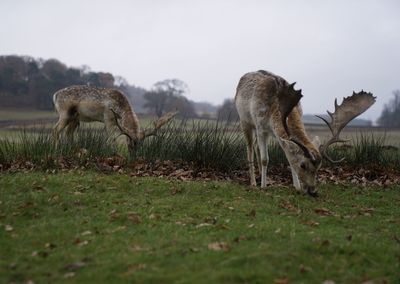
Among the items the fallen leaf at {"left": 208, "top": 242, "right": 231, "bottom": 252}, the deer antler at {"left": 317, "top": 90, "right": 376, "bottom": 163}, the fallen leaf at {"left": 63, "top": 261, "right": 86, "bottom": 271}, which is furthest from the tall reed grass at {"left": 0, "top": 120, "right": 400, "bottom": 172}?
the fallen leaf at {"left": 208, "top": 242, "right": 231, "bottom": 252}

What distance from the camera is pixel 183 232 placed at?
6.79 metres

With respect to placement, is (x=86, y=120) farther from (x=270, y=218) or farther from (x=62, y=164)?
(x=270, y=218)

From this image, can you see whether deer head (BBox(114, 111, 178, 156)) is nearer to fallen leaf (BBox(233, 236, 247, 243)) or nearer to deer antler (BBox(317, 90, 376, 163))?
deer antler (BBox(317, 90, 376, 163))

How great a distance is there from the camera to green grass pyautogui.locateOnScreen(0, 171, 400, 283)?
5.44 m

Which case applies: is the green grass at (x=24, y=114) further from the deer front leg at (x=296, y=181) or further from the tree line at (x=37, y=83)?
the deer front leg at (x=296, y=181)

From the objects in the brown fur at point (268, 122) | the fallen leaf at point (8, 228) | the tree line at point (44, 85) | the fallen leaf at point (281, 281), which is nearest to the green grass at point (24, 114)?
the tree line at point (44, 85)

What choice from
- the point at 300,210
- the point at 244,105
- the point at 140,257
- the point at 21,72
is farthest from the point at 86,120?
the point at 21,72

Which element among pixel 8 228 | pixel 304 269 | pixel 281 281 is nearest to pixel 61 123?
pixel 8 228

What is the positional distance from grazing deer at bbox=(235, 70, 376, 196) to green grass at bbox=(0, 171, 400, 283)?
24.2 inches

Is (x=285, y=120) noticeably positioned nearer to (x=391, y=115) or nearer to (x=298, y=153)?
(x=298, y=153)

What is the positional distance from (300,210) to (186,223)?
7.03 ft

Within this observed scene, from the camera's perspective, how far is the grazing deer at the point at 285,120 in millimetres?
9508

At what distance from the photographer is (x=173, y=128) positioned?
44.6 ft

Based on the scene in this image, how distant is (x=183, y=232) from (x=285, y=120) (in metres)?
3.85
